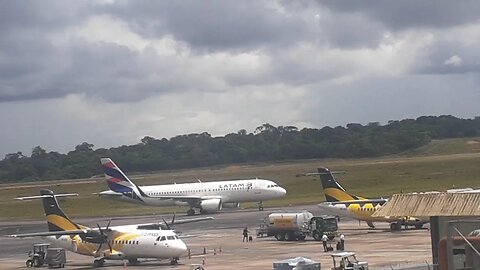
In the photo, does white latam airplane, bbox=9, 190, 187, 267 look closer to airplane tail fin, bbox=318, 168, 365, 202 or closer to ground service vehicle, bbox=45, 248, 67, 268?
ground service vehicle, bbox=45, 248, 67, 268

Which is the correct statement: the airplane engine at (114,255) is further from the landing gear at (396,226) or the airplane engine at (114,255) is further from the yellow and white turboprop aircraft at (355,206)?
the landing gear at (396,226)

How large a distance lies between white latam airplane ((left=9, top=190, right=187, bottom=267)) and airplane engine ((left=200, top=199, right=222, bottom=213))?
51.3 m

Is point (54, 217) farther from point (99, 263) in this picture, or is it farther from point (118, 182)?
point (118, 182)

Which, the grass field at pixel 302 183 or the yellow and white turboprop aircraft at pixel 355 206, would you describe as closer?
the yellow and white turboprop aircraft at pixel 355 206

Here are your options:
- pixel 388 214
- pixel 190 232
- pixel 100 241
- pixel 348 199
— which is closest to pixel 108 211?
pixel 190 232

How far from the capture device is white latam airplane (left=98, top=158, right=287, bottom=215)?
401 ft

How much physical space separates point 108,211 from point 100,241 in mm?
78952

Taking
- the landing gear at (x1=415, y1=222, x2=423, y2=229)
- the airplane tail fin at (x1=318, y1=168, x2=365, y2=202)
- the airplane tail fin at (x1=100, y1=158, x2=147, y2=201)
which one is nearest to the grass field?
the airplane tail fin at (x1=100, y1=158, x2=147, y2=201)

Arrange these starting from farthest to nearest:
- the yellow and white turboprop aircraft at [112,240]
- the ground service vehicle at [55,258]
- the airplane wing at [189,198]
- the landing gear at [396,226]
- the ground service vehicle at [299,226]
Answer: the airplane wing at [189,198] → the landing gear at [396,226] → the ground service vehicle at [299,226] → the ground service vehicle at [55,258] → the yellow and white turboprop aircraft at [112,240]

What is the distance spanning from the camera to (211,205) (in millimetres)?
122250

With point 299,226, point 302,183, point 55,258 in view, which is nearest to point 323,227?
point 299,226

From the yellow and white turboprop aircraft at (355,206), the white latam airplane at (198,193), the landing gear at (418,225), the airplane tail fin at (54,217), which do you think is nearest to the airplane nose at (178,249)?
the airplane tail fin at (54,217)

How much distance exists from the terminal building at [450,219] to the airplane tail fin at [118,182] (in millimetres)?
94640

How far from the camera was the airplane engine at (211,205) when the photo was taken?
122250mm
